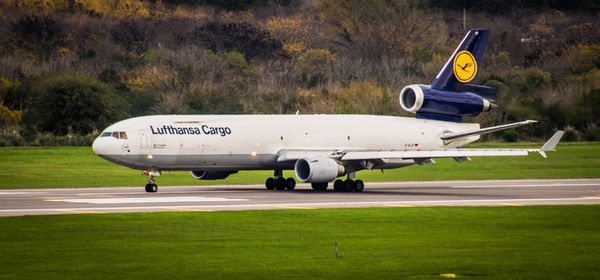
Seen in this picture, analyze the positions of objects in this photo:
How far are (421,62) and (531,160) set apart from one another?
34.4 m

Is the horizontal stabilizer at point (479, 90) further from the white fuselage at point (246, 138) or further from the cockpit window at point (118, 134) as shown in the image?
the cockpit window at point (118, 134)

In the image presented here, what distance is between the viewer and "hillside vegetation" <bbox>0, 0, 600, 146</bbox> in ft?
221

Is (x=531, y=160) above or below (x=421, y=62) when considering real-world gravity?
below

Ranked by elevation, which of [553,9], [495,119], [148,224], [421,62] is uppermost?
[553,9]

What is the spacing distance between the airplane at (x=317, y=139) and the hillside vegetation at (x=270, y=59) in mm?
10689

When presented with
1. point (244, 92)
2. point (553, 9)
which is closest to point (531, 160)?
point (244, 92)

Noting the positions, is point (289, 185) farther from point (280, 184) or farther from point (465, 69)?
point (465, 69)

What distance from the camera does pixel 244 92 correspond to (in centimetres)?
8050

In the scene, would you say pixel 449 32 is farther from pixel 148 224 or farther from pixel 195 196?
pixel 148 224

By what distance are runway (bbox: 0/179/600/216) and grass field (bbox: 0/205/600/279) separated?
9.95ft

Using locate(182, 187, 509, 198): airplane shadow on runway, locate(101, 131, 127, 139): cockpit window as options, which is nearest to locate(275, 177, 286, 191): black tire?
locate(182, 187, 509, 198): airplane shadow on runway

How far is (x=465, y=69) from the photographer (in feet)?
155

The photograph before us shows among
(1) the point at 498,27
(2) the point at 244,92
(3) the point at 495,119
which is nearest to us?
(3) the point at 495,119

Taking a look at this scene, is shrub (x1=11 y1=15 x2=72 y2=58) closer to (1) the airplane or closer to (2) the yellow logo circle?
(1) the airplane
